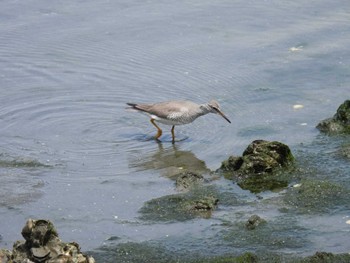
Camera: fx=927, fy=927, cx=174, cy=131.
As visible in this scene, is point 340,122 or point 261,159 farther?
point 340,122

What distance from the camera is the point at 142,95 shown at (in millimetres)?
15273

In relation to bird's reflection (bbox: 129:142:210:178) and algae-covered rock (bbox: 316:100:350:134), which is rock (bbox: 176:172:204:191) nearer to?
bird's reflection (bbox: 129:142:210:178)

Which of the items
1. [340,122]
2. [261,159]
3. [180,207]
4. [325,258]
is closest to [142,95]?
[340,122]

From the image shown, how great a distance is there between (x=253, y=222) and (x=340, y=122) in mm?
3653

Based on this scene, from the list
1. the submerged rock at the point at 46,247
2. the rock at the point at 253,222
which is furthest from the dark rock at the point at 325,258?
the submerged rock at the point at 46,247

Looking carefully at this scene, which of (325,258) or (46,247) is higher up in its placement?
(46,247)

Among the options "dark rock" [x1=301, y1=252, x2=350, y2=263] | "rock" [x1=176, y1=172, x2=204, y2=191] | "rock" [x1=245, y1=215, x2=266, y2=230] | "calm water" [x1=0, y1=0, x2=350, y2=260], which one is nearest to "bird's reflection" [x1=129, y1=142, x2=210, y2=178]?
"calm water" [x1=0, y1=0, x2=350, y2=260]

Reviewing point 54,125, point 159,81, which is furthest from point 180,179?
point 159,81

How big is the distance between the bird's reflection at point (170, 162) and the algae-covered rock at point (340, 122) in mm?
1846

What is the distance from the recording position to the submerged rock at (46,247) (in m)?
8.12

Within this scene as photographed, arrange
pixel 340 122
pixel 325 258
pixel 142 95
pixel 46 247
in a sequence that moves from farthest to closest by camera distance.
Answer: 1. pixel 142 95
2. pixel 340 122
3. pixel 325 258
4. pixel 46 247

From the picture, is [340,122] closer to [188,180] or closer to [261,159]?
[261,159]

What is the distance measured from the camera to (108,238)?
10.1 meters

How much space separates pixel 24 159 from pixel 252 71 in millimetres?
4702
